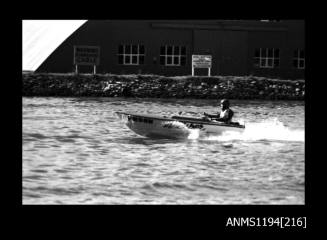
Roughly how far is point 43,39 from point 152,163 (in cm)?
2676

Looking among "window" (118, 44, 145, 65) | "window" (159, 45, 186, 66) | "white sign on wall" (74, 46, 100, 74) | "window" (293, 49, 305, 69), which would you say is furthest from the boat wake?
"window" (293, 49, 305, 69)

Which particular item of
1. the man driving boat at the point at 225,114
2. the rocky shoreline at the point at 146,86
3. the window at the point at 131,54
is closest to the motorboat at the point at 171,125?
the man driving boat at the point at 225,114

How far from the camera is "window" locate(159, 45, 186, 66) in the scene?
45.0 metres

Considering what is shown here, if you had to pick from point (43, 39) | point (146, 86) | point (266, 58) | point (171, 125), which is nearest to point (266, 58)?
point (266, 58)

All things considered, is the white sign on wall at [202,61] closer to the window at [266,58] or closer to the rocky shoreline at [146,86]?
the rocky shoreline at [146,86]

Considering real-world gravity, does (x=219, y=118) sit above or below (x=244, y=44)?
below

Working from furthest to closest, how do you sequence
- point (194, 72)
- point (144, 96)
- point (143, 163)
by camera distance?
point (194, 72), point (144, 96), point (143, 163)

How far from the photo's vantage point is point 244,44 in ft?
152

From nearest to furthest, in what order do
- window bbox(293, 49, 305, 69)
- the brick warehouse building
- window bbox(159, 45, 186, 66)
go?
1. the brick warehouse building
2. window bbox(159, 45, 186, 66)
3. window bbox(293, 49, 305, 69)

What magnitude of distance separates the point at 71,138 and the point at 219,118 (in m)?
6.12

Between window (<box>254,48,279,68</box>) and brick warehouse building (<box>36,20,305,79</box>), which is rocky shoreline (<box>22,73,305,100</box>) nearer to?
brick warehouse building (<box>36,20,305,79</box>)

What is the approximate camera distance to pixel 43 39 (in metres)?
45.1
